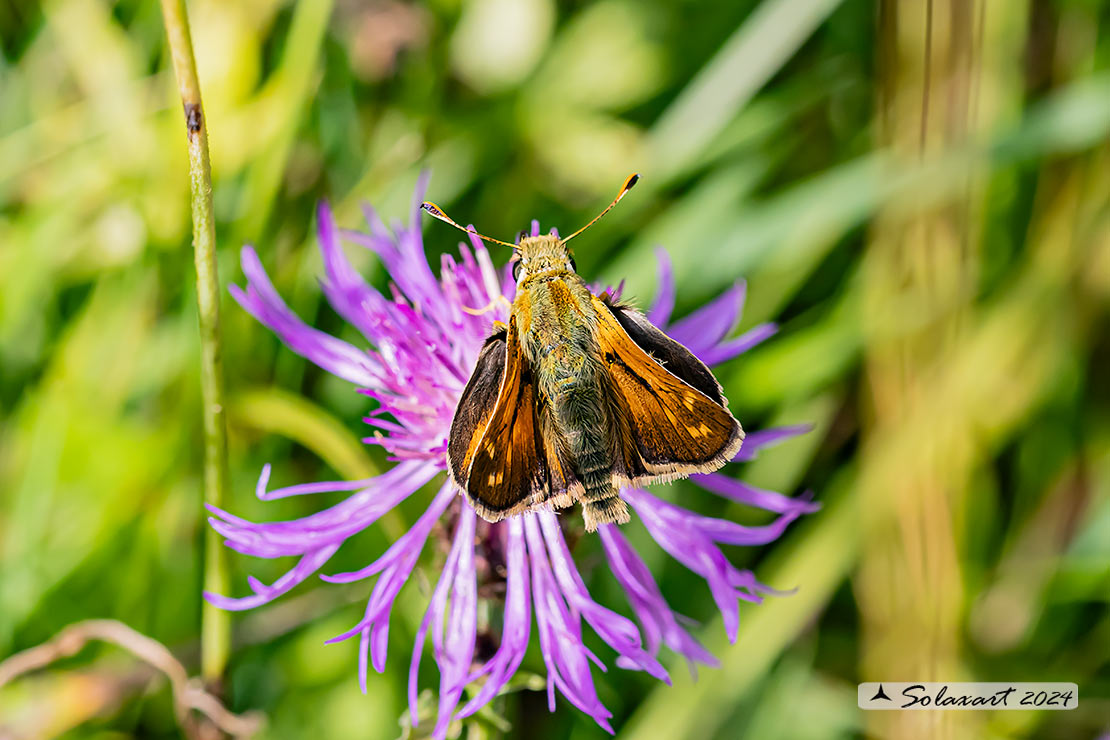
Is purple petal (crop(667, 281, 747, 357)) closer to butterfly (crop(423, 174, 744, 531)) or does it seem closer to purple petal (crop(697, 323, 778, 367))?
purple petal (crop(697, 323, 778, 367))

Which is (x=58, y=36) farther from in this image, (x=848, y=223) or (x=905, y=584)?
(x=905, y=584)

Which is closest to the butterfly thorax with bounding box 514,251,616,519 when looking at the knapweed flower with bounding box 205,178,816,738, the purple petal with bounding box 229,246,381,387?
the knapweed flower with bounding box 205,178,816,738

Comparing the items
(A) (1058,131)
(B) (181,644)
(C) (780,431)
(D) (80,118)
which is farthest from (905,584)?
(D) (80,118)

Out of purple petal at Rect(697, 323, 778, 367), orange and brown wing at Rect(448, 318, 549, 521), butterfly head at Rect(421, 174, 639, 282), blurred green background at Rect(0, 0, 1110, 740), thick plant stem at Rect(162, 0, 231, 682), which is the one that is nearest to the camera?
thick plant stem at Rect(162, 0, 231, 682)

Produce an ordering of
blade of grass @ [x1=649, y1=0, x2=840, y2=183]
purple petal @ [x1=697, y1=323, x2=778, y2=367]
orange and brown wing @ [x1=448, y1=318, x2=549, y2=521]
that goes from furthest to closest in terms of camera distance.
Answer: blade of grass @ [x1=649, y1=0, x2=840, y2=183] → purple petal @ [x1=697, y1=323, x2=778, y2=367] → orange and brown wing @ [x1=448, y1=318, x2=549, y2=521]

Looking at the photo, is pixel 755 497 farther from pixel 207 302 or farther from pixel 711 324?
pixel 207 302

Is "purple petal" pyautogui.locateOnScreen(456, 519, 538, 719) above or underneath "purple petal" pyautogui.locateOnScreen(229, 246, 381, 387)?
underneath

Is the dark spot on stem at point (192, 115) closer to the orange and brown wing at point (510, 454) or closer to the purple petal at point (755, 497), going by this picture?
the orange and brown wing at point (510, 454)

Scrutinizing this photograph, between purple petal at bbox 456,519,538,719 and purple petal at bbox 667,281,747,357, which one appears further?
purple petal at bbox 667,281,747,357

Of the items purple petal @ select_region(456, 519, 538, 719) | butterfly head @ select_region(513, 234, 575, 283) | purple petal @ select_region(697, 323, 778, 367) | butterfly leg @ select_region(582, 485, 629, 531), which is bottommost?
purple petal @ select_region(456, 519, 538, 719)
